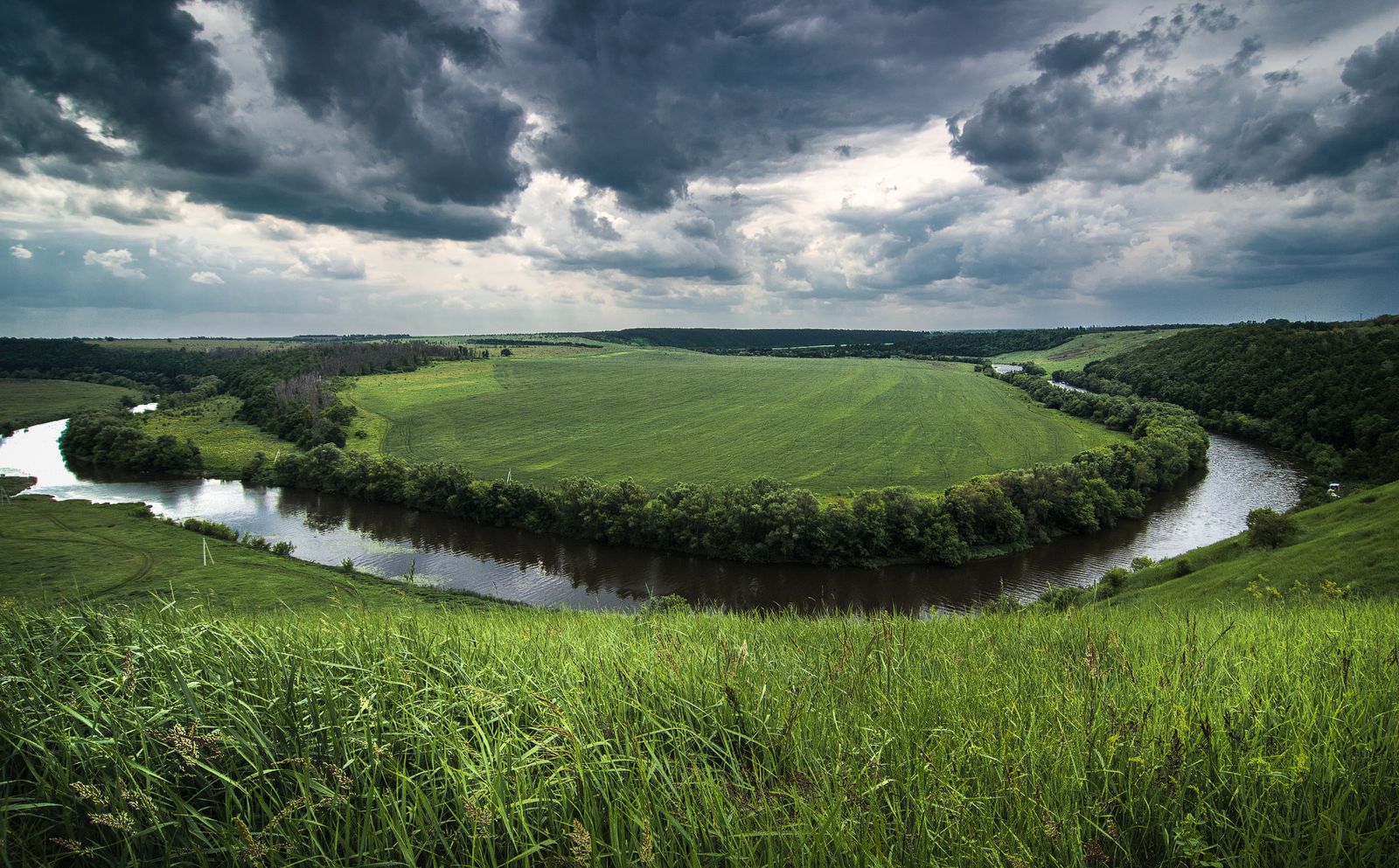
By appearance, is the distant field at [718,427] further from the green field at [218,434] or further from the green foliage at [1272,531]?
the green foliage at [1272,531]

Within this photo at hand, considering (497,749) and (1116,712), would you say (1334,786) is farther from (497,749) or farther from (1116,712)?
(497,749)

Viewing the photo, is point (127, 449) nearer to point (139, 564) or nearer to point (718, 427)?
point (139, 564)

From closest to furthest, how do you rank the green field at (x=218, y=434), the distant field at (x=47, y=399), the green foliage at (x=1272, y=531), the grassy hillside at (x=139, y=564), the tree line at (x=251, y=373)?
the green foliage at (x=1272, y=531) → the grassy hillside at (x=139, y=564) → the green field at (x=218, y=434) → the tree line at (x=251, y=373) → the distant field at (x=47, y=399)

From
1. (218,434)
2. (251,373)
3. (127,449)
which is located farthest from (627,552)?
(251,373)

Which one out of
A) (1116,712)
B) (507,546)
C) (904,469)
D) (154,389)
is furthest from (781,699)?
(154,389)

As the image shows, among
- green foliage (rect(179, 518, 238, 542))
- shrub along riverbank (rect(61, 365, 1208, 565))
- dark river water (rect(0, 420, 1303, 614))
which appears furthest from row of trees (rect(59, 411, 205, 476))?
green foliage (rect(179, 518, 238, 542))

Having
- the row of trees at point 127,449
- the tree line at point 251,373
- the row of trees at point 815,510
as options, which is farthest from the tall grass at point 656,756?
the row of trees at point 127,449

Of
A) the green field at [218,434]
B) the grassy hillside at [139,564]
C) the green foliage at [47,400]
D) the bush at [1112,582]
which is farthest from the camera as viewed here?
the green foliage at [47,400]
